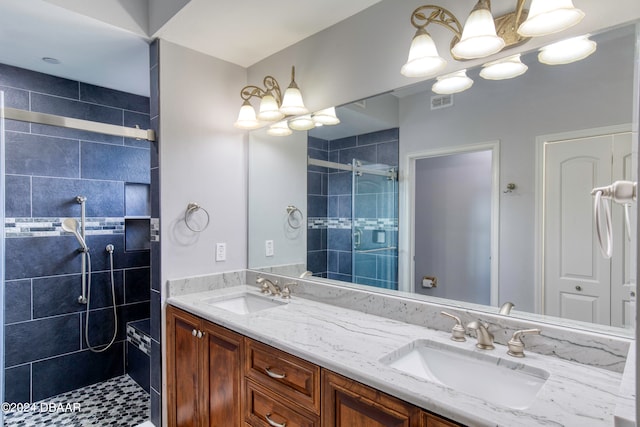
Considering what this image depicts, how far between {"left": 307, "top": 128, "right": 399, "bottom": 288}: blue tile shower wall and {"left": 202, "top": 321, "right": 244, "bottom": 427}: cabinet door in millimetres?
704

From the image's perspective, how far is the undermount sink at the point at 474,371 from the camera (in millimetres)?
1064

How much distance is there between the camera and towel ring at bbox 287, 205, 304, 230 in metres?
2.28

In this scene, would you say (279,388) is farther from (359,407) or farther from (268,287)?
(268,287)

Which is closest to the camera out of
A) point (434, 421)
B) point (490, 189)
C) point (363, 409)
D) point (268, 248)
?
Result: point (434, 421)

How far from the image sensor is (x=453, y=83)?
1.47m

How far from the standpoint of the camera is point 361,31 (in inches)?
68.5

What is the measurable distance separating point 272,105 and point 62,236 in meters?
1.89

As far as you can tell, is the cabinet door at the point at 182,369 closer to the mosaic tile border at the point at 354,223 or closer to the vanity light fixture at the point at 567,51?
the mosaic tile border at the point at 354,223

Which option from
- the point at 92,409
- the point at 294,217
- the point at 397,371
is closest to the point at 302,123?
the point at 294,217

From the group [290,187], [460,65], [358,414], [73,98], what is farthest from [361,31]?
[73,98]

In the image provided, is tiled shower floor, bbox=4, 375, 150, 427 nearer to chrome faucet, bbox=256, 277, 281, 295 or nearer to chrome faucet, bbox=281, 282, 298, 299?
chrome faucet, bbox=256, 277, 281, 295

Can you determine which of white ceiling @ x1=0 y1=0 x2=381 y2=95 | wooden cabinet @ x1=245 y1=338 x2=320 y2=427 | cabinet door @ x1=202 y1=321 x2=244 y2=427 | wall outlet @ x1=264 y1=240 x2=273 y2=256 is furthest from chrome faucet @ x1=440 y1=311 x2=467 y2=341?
white ceiling @ x1=0 y1=0 x2=381 y2=95

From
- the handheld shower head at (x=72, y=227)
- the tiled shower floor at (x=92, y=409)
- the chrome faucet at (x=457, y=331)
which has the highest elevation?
the handheld shower head at (x=72, y=227)

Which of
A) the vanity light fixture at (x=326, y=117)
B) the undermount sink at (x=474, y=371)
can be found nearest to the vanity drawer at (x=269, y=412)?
the undermount sink at (x=474, y=371)
